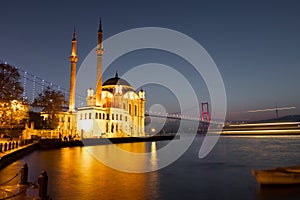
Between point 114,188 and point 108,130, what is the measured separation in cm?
4595

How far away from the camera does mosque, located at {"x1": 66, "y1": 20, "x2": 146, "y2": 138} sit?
179 feet

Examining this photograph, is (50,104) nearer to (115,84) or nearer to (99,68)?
(99,68)

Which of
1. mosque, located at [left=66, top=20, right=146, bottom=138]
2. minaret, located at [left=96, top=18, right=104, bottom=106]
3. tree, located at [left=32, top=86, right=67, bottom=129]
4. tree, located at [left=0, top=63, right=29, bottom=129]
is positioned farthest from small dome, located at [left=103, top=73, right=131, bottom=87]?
tree, located at [left=0, top=63, right=29, bottom=129]

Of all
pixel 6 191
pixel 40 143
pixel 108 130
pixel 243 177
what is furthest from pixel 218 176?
pixel 108 130

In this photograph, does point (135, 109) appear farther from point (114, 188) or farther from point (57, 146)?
point (114, 188)

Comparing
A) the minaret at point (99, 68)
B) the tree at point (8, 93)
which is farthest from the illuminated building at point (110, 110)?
the tree at point (8, 93)

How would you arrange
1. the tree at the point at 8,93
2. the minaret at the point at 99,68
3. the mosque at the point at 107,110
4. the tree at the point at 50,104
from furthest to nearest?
the minaret at the point at 99,68
the mosque at the point at 107,110
the tree at the point at 50,104
the tree at the point at 8,93

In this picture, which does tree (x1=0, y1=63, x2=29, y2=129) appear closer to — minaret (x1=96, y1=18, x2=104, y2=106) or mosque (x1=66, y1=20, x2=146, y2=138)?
mosque (x1=66, y1=20, x2=146, y2=138)

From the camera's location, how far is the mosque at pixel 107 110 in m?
54.5

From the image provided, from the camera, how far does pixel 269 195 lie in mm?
10789

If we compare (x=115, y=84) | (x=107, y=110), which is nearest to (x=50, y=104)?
(x=107, y=110)

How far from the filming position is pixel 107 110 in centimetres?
5784

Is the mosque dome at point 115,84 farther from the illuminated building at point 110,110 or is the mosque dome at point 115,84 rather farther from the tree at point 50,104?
the tree at point 50,104

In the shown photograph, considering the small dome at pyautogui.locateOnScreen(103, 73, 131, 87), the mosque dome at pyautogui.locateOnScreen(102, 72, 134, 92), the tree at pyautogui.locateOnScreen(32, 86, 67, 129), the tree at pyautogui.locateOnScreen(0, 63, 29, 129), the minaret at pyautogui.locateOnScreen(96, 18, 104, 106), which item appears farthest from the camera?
the small dome at pyautogui.locateOnScreen(103, 73, 131, 87)
